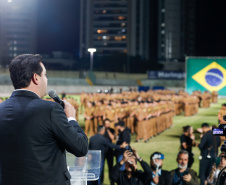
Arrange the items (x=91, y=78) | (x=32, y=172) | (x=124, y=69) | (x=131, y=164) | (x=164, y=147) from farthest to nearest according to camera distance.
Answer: (x=124, y=69), (x=91, y=78), (x=164, y=147), (x=131, y=164), (x=32, y=172)

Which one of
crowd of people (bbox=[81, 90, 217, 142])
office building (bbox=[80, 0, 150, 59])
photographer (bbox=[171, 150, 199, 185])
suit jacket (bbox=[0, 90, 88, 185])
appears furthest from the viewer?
office building (bbox=[80, 0, 150, 59])

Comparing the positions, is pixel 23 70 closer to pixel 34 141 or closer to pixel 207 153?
pixel 34 141

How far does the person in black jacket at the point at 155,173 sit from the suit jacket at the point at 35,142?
356cm

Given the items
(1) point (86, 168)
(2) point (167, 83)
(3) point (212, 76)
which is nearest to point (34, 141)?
(1) point (86, 168)

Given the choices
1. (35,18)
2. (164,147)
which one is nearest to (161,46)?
(35,18)

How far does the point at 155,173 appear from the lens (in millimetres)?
5641

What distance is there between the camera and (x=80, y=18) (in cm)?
16275

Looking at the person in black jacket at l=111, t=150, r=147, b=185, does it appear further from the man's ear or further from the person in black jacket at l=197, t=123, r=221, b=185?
the man's ear

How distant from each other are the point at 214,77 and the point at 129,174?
23584 millimetres

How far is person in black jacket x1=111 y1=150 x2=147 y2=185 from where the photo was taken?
5.41m

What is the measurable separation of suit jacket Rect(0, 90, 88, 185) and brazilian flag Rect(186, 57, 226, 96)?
26.1 metres

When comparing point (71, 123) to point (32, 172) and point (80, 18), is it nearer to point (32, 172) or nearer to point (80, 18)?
point (32, 172)

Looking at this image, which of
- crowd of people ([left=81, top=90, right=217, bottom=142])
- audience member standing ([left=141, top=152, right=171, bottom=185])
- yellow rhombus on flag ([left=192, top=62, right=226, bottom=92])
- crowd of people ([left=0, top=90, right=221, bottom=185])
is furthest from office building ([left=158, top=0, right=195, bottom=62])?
audience member standing ([left=141, top=152, right=171, bottom=185])

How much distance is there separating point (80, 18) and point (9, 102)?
164m
